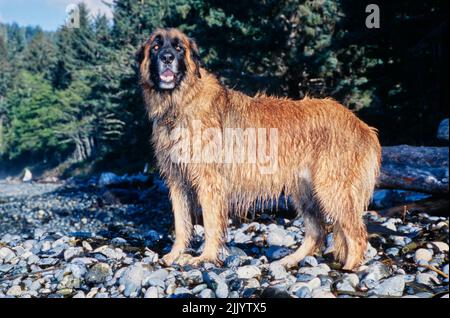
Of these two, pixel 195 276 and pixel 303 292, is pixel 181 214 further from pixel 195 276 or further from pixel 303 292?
pixel 303 292

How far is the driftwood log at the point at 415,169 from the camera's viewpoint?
7070 millimetres

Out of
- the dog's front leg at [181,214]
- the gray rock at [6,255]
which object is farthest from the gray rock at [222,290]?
the gray rock at [6,255]

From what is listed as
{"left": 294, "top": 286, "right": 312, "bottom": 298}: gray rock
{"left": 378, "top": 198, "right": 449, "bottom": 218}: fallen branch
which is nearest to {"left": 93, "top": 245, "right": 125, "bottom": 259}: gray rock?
{"left": 294, "top": 286, "right": 312, "bottom": 298}: gray rock

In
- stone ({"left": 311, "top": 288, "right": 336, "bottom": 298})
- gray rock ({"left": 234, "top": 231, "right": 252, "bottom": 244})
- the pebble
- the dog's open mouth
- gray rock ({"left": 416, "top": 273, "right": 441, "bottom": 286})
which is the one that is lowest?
gray rock ({"left": 234, "top": 231, "right": 252, "bottom": 244})

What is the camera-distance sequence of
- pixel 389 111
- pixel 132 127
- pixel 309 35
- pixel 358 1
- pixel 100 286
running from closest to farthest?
pixel 100 286 → pixel 358 1 → pixel 389 111 → pixel 309 35 → pixel 132 127

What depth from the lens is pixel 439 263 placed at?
4418 millimetres

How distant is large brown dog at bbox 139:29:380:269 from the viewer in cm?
452

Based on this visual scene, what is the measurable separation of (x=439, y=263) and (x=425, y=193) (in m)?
3.08

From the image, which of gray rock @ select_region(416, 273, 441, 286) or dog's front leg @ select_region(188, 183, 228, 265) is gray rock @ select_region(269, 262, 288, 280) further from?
gray rock @ select_region(416, 273, 441, 286)

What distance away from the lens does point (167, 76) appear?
15.7 ft

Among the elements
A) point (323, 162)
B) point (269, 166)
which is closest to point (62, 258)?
point (269, 166)

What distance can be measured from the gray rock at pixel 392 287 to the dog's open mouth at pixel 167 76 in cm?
286
